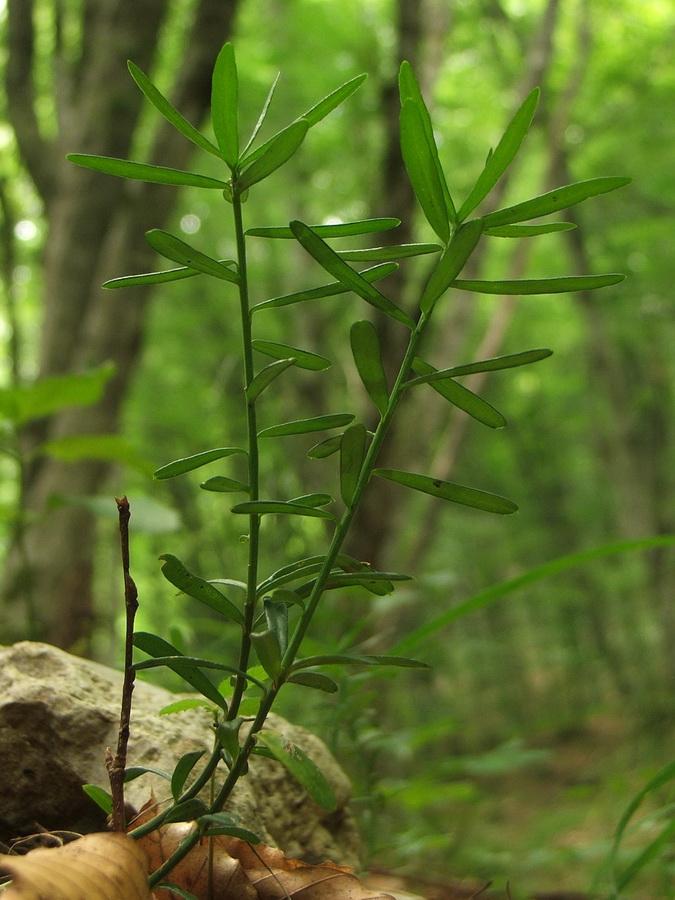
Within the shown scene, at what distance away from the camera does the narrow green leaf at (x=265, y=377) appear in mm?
580

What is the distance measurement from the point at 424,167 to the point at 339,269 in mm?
90

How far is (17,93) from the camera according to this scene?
3951 mm

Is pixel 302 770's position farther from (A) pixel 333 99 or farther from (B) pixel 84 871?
(A) pixel 333 99

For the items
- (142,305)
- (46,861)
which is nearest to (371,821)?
(46,861)

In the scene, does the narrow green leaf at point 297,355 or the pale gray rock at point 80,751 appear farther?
the pale gray rock at point 80,751

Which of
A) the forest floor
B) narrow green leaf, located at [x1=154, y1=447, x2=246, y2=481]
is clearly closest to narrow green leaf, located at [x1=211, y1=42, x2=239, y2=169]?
narrow green leaf, located at [x1=154, y1=447, x2=246, y2=481]

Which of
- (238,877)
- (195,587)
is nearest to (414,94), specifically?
(195,587)

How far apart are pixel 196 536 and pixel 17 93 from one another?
94.1 inches

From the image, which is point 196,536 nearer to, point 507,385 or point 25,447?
point 25,447

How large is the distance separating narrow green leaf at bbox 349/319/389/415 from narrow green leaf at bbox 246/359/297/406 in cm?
5

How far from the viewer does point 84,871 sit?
543mm

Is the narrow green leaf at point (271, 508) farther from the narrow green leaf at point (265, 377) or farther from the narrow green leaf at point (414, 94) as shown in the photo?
the narrow green leaf at point (414, 94)

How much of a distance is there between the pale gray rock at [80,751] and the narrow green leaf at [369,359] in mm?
384

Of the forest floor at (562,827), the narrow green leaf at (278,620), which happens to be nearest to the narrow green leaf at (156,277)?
the narrow green leaf at (278,620)
